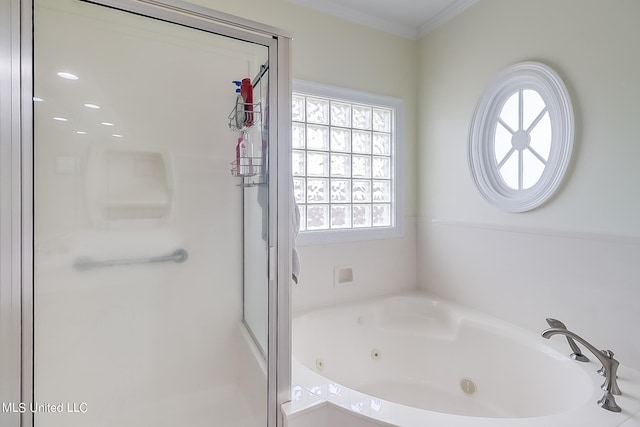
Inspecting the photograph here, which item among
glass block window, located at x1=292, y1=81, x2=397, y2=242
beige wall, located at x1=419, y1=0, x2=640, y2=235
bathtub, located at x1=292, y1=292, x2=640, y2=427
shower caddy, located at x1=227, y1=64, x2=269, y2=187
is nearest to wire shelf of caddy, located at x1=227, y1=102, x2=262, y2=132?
shower caddy, located at x1=227, y1=64, x2=269, y2=187

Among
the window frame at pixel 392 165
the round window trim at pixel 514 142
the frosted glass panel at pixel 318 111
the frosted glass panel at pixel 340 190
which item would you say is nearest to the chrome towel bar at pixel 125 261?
the window frame at pixel 392 165

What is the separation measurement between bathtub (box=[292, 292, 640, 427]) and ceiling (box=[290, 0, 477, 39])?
6.55 ft

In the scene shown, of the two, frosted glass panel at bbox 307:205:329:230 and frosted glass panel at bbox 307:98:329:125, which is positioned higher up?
frosted glass panel at bbox 307:98:329:125

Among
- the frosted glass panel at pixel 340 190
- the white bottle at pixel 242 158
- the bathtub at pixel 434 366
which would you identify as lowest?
the bathtub at pixel 434 366

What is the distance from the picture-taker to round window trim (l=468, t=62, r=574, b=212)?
157cm

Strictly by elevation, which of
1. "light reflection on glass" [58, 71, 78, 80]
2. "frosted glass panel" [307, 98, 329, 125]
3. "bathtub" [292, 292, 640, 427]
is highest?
"frosted glass panel" [307, 98, 329, 125]

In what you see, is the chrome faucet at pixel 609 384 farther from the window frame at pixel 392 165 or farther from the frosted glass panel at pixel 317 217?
the frosted glass panel at pixel 317 217

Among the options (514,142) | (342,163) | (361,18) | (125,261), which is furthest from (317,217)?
(361,18)

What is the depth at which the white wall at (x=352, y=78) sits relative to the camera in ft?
6.37

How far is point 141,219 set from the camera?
1603 mm

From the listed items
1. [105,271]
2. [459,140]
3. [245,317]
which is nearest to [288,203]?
[245,317]

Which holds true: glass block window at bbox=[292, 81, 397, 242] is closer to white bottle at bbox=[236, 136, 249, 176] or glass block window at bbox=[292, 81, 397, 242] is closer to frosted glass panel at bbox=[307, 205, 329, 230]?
frosted glass panel at bbox=[307, 205, 329, 230]

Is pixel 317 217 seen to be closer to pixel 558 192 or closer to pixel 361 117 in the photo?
pixel 361 117

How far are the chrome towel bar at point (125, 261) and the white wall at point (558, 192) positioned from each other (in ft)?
5.74
